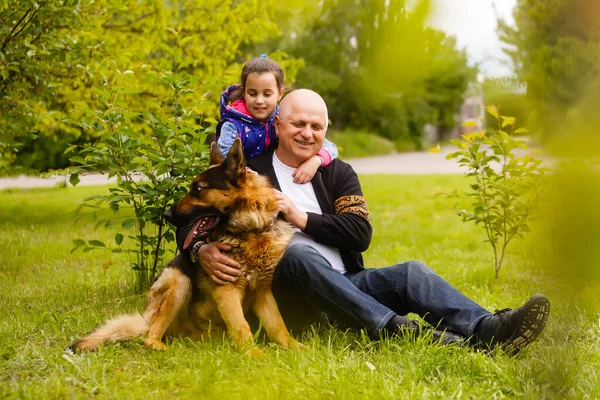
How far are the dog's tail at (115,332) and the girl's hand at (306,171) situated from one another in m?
1.21

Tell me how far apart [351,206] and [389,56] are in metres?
2.95

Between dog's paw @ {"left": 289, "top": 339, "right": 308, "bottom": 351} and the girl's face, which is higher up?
the girl's face

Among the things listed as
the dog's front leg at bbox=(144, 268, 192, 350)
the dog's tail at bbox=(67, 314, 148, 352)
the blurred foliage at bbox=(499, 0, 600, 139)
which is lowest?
the dog's tail at bbox=(67, 314, 148, 352)

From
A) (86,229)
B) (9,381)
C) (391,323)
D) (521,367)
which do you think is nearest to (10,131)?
(86,229)

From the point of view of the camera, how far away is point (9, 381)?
105 inches

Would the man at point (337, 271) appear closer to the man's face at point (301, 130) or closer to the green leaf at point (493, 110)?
the man's face at point (301, 130)

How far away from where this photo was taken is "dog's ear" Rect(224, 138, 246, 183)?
3232 mm

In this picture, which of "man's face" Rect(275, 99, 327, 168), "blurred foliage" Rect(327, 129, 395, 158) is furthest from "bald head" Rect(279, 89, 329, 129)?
"blurred foliage" Rect(327, 129, 395, 158)

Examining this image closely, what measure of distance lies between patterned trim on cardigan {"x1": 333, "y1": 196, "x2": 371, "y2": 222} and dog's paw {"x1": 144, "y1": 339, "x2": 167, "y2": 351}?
4.10ft

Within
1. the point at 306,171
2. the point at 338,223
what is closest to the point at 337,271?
the point at 338,223

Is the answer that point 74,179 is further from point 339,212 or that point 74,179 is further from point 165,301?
point 339,212

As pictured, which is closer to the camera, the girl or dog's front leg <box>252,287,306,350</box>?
dog's front leg <box>252,287,306,350</box>

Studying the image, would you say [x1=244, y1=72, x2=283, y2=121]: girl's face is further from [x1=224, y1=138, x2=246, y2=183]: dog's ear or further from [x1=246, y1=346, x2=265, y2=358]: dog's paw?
[x1=246, y1=346, x2=265, y2=358]: dog's paw

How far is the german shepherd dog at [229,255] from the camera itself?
327 cm
